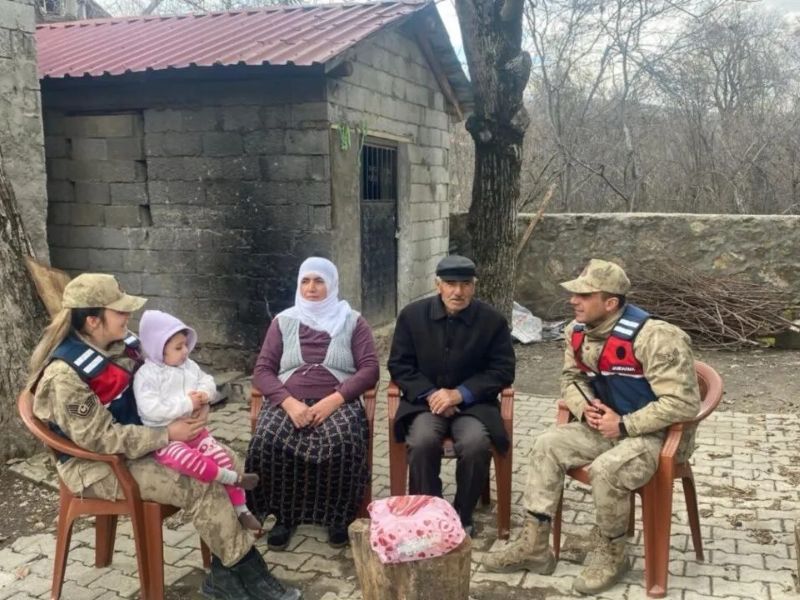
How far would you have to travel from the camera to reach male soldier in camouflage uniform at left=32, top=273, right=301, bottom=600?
3053mm

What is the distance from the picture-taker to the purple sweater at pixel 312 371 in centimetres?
395

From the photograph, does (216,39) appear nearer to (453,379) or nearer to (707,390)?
(453,379)

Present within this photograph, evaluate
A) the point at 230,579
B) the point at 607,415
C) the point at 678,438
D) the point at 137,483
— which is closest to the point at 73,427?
the point at 137,483

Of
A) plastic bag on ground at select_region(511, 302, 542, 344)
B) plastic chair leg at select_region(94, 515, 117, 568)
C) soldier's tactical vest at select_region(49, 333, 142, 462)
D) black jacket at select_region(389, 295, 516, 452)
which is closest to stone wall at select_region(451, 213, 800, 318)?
plastic bag on ground at select_region(511, 302, 542, 344)

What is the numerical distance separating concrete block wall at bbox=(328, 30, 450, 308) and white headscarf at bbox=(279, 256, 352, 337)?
9.07 feet

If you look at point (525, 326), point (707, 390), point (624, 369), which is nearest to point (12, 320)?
point (624, 369)

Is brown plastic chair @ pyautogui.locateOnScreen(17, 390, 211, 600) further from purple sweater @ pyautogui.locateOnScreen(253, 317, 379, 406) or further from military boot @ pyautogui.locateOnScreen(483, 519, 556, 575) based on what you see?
military boot @ pyautogui.locateOnScreen(483, 519, 556, 575)

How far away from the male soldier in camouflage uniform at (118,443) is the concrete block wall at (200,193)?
11.0 ft

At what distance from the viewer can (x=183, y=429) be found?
10.7 ft

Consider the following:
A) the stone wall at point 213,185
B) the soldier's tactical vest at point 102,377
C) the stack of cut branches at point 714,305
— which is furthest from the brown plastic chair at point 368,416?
the stack of cut branches at point 714,305

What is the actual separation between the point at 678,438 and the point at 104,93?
223 inches

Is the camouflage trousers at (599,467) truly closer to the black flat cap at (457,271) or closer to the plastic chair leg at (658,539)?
the plastic chair leg at (658,539)

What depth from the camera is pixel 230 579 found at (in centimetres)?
328

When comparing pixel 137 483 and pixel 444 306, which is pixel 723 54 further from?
pixel 137 483
